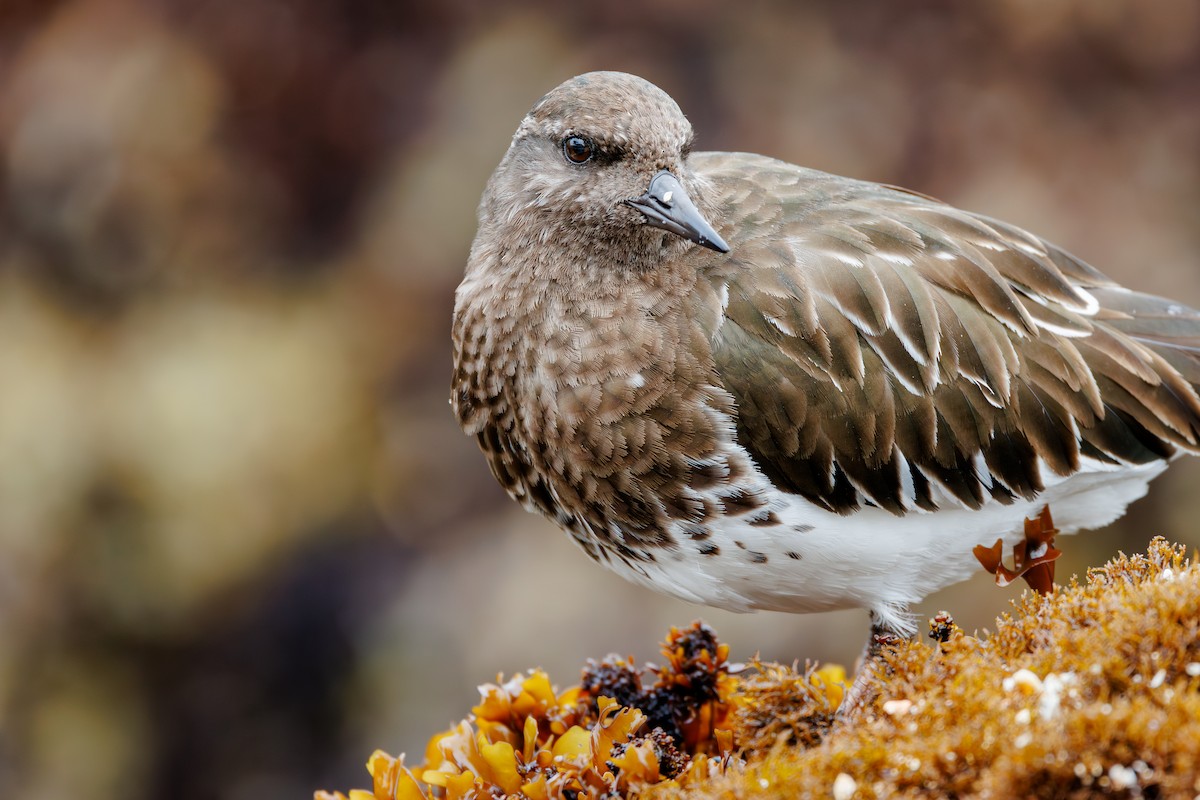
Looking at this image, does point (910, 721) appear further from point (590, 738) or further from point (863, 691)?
point (590, 738)

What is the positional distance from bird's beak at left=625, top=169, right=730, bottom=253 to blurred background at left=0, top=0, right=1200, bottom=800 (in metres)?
3.33

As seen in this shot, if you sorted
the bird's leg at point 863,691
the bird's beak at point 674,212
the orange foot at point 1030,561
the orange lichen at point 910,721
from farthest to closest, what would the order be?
the bird's beak at point 674,212, the orange foot at point 1030,561, the bird's leg at point 863,691, the orange lichen at point 910,721

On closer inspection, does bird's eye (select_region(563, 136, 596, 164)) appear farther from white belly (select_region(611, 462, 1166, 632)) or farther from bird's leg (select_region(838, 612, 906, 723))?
bird's leg (select_region(838, 612, 906, 723))

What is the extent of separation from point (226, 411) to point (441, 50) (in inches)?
94.5

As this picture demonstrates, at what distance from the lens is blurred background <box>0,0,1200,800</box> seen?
21.3 ft

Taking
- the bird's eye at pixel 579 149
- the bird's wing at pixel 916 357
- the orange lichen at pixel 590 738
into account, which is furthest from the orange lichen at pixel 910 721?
the bird's eye at pixel 579 149

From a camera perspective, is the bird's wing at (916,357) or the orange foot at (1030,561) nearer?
the orange foot at (1030,561)

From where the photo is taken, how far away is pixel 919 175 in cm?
660

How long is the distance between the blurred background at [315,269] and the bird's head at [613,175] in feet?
10.00

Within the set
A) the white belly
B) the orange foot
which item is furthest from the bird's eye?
the orange foot

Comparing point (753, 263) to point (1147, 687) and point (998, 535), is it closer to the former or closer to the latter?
point (998, 535)

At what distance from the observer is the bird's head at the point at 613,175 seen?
10.8 feet

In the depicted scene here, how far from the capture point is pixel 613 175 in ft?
10.9

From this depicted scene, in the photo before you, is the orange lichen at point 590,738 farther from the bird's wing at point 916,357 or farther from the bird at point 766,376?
the bird's wing at point 916,357
